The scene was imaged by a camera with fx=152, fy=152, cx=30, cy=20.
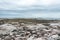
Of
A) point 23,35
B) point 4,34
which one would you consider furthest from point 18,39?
point 4,34

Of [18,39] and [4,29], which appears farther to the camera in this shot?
[4,29]

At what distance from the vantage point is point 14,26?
20.2 feet

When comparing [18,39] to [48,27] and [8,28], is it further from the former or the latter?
[48,27]

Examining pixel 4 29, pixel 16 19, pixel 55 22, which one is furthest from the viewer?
pixel 16 19

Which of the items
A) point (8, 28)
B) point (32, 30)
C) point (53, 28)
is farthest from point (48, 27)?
point (8, 28)

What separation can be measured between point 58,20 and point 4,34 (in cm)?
281

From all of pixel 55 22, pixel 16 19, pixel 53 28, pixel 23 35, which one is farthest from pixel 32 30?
pixel 16 19

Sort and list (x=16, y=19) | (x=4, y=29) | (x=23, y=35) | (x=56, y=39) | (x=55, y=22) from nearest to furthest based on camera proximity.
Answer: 1. (x=56, y=39)
2. (x=23, y=35)
3. (x=4, y=29)
4. (x=55, y=22)
5. (x=16, y=19)

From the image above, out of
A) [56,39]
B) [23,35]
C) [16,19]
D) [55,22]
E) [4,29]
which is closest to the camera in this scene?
[56,39]

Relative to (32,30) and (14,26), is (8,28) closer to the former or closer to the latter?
(14,26)

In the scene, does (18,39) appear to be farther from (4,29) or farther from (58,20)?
(58,20)

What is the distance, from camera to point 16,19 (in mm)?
7758

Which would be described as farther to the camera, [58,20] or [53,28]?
[58,20]

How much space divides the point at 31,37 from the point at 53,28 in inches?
45.8
